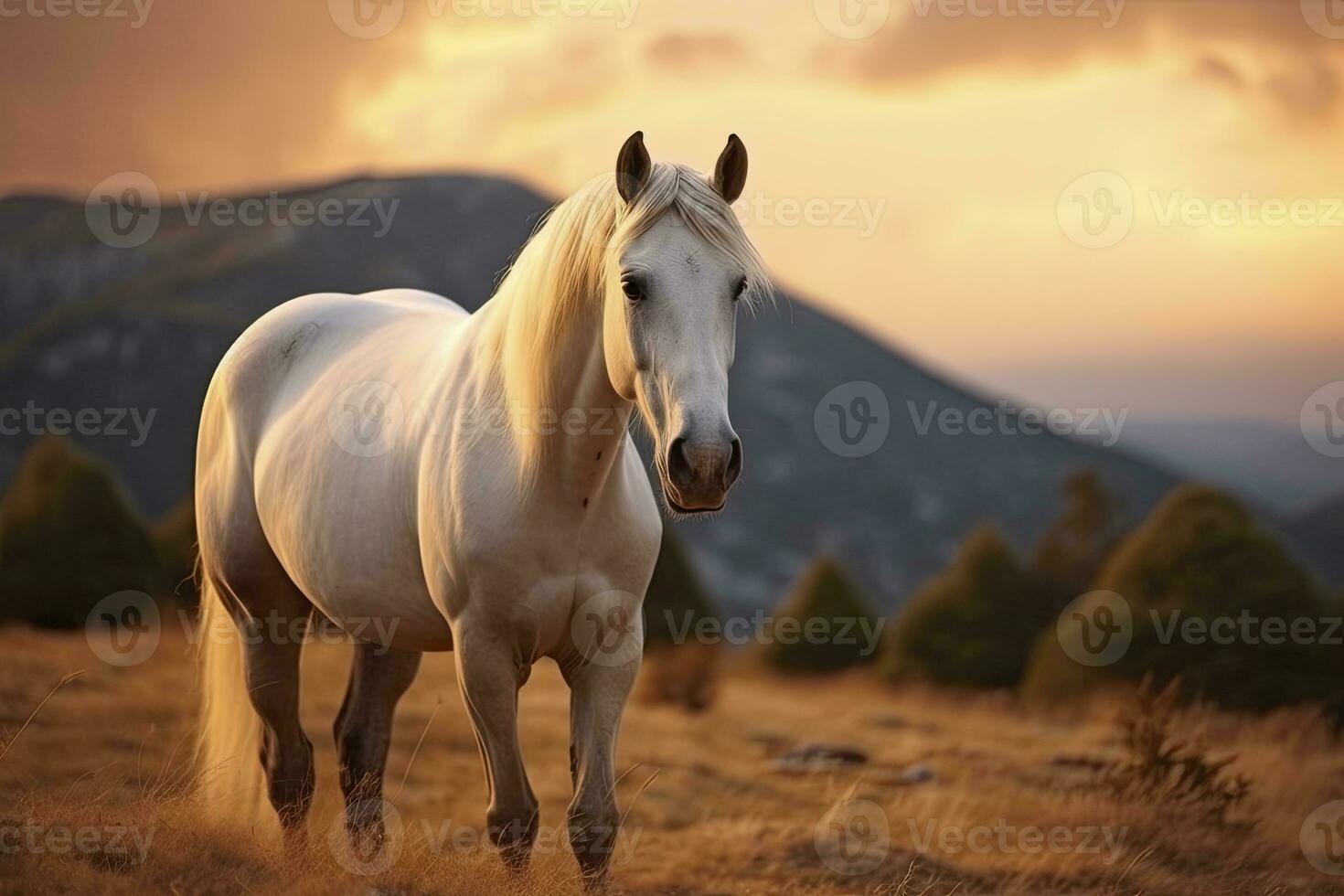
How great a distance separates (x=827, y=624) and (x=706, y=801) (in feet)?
17.9

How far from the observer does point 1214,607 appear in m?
10.9

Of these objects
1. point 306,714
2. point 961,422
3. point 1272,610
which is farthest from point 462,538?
point 1272,610

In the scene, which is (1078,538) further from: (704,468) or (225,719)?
(704,468)

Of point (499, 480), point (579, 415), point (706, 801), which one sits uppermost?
point (579, 415)

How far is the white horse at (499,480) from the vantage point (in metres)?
3.46

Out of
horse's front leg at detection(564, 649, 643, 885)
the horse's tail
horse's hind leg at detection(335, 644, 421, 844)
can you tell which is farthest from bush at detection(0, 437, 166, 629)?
horse's front leg at detection(564, 649, 643, 885)

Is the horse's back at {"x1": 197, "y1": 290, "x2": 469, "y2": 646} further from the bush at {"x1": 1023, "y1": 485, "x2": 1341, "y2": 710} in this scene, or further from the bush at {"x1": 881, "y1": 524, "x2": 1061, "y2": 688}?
the bush at {"x1": 881, "y1": 524, "x2": 1061, "y2": 688}

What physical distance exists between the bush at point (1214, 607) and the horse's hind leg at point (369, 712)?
7251 mm

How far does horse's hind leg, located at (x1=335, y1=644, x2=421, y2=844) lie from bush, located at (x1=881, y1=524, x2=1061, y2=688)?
356 inches

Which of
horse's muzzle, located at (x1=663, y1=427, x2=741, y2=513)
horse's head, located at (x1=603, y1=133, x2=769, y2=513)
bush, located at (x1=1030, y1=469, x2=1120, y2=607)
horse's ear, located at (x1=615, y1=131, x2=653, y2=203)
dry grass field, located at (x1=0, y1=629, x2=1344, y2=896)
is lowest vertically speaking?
dry grass field, located at (x1=0, y1=629, x2=1344, y2=896)

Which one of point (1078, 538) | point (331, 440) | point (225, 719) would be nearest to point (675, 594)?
point (1078, 538)

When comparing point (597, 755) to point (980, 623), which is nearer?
point (597, 755)

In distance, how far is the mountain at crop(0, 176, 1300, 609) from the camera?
87375mm

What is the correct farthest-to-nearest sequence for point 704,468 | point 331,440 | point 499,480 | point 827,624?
point 827,624 → point 331,440 → point 499,480 → point 704,468
